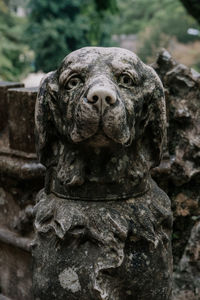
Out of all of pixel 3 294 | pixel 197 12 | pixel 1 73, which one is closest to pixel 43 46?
pixel 1 73

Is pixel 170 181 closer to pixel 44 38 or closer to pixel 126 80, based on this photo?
pixel 126 80

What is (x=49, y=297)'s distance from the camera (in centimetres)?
173

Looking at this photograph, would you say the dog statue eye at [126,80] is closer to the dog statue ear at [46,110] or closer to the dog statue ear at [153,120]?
the dog statue ear at [153,120]

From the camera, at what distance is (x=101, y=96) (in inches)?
59.7

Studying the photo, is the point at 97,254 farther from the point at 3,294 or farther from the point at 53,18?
the point at 53,18

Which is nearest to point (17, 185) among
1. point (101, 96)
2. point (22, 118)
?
point (22, 118)

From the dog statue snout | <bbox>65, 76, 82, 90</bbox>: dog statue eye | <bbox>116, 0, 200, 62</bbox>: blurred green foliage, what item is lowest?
the dog statue snout

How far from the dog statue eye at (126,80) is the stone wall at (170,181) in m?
0.81

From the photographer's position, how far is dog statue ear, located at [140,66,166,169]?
5.67ft

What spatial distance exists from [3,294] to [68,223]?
49.7 inches

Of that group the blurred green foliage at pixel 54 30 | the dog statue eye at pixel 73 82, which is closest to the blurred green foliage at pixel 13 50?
the blurred green foliage at pixel 54 30

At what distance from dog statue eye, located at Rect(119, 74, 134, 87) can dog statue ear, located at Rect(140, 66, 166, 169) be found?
8 centimetres

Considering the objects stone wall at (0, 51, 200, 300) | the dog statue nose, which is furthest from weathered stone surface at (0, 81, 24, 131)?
the dog statue nose

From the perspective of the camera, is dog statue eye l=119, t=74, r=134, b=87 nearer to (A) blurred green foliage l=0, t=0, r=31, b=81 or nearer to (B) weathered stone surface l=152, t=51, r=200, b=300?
(B) weathered stone surface l=152, t=51, r=200, b=300
